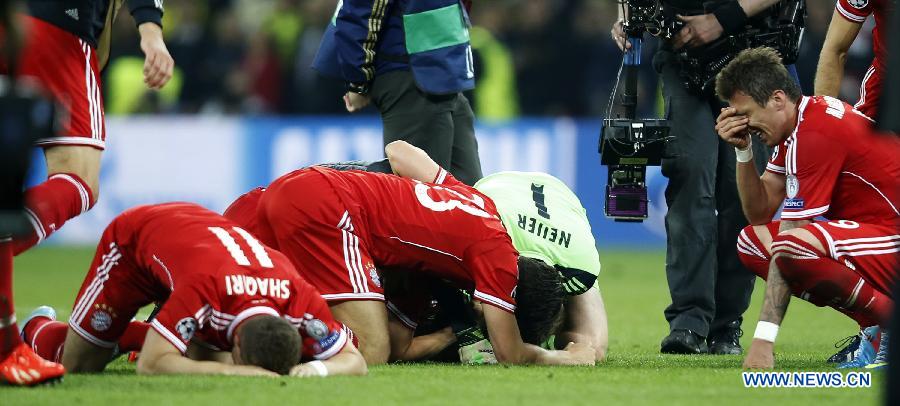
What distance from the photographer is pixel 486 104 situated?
48.9ft

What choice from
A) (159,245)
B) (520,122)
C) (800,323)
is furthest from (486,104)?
(159,245)

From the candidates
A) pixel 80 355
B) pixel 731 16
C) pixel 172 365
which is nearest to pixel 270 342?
pixel 172 365

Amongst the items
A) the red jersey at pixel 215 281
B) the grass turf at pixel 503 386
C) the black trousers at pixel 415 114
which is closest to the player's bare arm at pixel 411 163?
the black trousers at pixel 415 114

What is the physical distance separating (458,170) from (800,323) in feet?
7.81

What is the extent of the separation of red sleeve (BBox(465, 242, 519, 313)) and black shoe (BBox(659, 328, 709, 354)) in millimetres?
1341

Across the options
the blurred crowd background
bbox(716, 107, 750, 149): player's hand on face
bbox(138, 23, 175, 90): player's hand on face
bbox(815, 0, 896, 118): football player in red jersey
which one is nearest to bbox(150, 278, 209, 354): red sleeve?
bbox(138, 23, 175, 90): player's hand on face

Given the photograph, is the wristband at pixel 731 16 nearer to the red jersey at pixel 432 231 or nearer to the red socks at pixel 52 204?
the red jersey at pixel 432 231

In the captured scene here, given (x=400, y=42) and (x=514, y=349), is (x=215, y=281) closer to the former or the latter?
(x=514, y=349)

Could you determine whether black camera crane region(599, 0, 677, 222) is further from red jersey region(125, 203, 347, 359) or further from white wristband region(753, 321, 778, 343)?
red jersey region(125, 203, 347, 359)

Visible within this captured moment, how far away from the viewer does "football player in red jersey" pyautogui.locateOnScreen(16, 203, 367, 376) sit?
4.99 m

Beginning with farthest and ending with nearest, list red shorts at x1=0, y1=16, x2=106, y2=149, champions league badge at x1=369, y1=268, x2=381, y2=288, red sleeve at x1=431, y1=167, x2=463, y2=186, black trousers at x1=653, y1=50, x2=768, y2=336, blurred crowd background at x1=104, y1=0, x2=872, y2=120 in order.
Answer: blurred crowd background at x1=104, y1=0, x2=872, y2=120
black trousers at x1=653, y1=50, x2=768, y2=336
red sleeve at x1=431, y1=167, x2=463, y2=186
champions league badge at x1=369, y1=268, x2=381, y2=288
red shorts at x1=0, y1=16, x2=106, y2=149

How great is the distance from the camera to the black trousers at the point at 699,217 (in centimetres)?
694

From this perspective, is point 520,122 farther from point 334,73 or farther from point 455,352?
point 455,352

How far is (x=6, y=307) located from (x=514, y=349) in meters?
2.08
